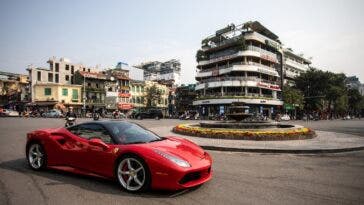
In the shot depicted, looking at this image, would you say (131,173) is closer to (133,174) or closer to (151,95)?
(133,174)

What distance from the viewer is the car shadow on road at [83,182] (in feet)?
15.8

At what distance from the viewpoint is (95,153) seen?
5.30m

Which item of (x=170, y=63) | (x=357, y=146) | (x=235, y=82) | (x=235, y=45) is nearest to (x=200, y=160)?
(x=357, y=146)

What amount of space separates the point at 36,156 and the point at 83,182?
5.89ft

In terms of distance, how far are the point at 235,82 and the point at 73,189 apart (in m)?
51.0

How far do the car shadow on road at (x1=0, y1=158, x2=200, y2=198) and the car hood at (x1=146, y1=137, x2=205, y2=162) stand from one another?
0.60 meters

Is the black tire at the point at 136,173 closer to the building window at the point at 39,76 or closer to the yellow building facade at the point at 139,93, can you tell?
the building window at the point at 39,76

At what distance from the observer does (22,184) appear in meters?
5.29

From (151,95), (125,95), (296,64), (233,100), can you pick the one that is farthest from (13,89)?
(296,64)

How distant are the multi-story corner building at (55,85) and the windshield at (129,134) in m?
58.8

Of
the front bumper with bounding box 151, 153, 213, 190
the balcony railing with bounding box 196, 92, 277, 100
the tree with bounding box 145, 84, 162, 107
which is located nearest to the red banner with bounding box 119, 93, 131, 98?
the tree with bounding box 145, 84, 162, 107

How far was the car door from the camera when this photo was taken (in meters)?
5.17

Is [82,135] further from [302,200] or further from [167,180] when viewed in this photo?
[302,200]

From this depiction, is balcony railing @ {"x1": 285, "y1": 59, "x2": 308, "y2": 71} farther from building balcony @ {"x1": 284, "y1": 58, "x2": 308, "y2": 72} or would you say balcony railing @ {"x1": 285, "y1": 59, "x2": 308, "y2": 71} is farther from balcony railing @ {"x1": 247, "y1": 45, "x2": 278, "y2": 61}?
balcony railing @ {"x1": 247, "y1": 45, "x2": 278, "y2": 61}
